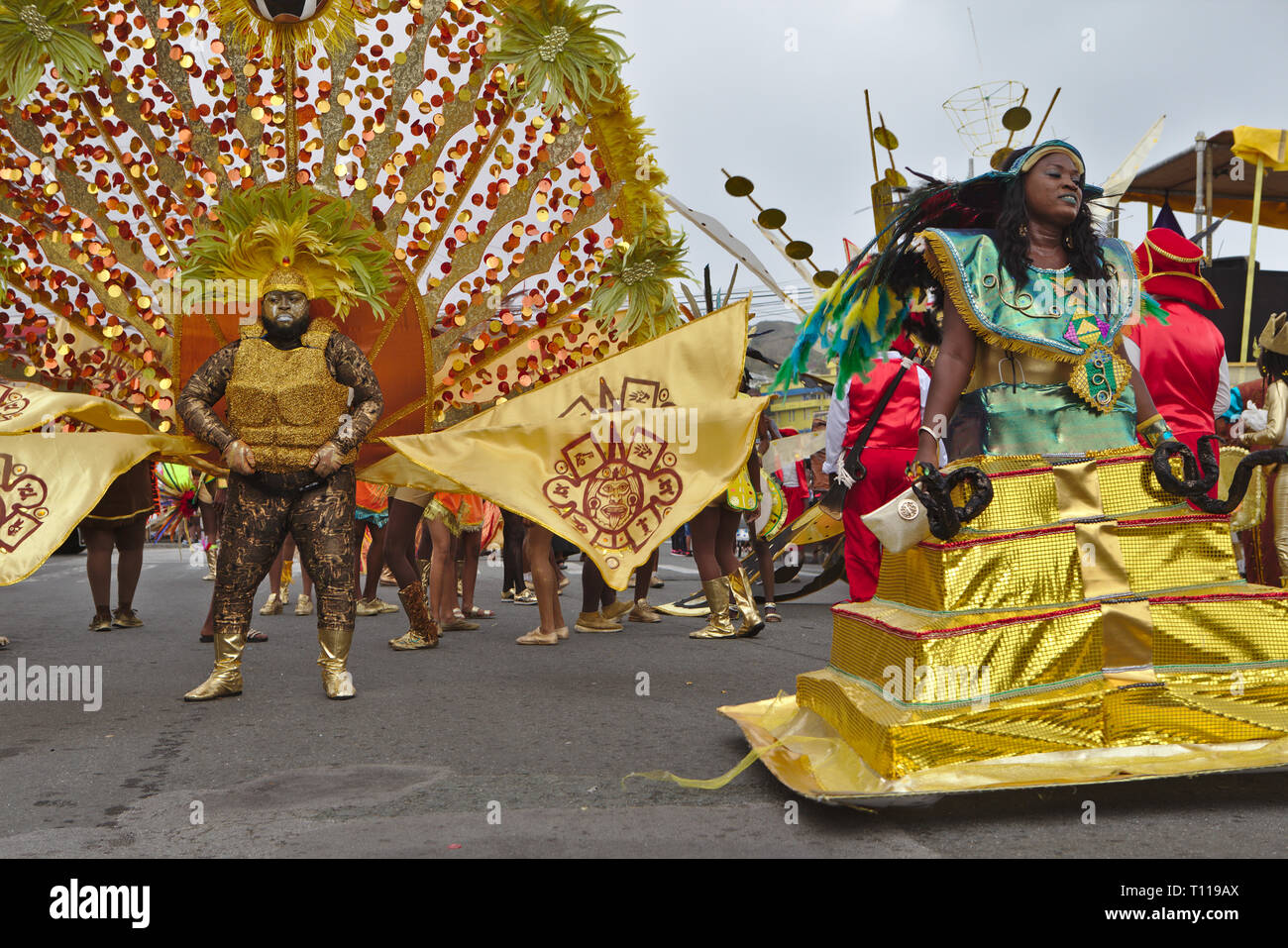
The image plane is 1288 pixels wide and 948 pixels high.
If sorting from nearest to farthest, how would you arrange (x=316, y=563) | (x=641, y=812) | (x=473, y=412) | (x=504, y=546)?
(x=641, y=812) < (x=316, y=563) < (x=473, y=412) < (x=504, y=546)

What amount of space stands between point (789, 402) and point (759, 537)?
30.4ft

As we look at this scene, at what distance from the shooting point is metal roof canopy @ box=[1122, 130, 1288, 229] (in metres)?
10.1

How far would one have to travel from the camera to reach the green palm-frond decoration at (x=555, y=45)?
16.4 feet

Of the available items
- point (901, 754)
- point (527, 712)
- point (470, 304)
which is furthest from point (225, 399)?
point (901, 754)

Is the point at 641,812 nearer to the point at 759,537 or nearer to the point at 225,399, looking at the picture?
the point at 225,399

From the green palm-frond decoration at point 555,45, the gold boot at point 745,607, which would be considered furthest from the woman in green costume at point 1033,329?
the gold boot at point 745,607

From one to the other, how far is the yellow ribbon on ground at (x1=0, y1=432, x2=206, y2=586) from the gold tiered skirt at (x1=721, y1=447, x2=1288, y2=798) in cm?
299

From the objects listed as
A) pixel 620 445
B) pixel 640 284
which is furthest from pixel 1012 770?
pixel 640 284

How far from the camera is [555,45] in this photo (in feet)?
16.5

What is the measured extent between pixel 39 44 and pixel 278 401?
5.88 ft

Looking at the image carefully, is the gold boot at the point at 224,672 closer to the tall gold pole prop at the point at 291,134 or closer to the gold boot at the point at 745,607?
the tall gold pole prop at the point at 291,134

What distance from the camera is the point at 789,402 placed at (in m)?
18.0

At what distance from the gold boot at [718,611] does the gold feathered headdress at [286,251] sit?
122 inches

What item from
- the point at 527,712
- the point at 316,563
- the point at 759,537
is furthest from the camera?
the point at 759,537
